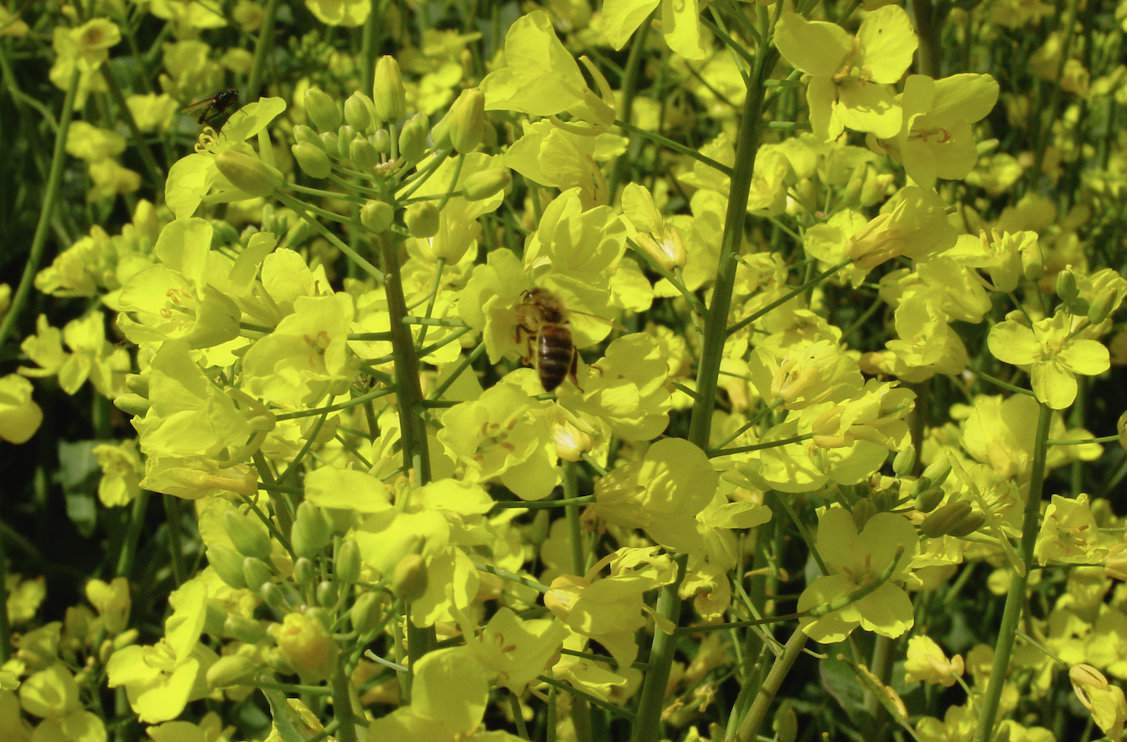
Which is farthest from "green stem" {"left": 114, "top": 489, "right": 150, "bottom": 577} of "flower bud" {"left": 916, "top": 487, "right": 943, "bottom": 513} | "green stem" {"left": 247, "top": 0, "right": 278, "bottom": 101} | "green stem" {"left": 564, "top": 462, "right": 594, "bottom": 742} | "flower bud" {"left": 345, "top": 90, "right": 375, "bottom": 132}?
"flower bud" {"left": 916, "top": 487, "right": 943, "bottom": 513}

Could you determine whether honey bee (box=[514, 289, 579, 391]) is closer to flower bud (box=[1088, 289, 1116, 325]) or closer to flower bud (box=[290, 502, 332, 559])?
flower bud (box=[290, 502, 332, 559])

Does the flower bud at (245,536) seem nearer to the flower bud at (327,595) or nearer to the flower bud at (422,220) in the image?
the flower bud at (327,595)

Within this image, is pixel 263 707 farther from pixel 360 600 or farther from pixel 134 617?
pixel 360 600

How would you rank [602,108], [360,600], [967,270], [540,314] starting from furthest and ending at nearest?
1. [967,270]
2. [602,108]
3. [540,314]
4. [360,600]

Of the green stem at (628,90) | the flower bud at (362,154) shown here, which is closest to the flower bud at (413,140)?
the flower bud at (362,154)

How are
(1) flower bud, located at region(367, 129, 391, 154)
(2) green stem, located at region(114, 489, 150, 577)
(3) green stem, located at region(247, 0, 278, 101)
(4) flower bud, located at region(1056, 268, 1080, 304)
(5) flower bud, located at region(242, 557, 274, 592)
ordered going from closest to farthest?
(5) flower bud, located at region(242, 557, 274, 592)
(1) flower bud, located at region(367, 129, 391, 154)
(4) flower bud, located at region(1056, 268, 1080, 304)
(2) green stem, located at region(114, 489, 150, 577)
(3) green stem, located at region(247, 0, 278, 101)

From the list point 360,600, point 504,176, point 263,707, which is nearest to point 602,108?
point 504,176
